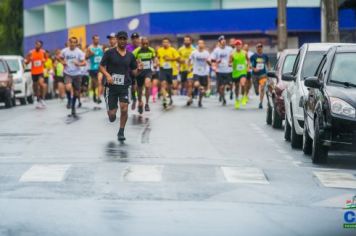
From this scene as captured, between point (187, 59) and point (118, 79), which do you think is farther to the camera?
point (187, 59)

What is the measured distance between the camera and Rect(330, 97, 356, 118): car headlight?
15.1m

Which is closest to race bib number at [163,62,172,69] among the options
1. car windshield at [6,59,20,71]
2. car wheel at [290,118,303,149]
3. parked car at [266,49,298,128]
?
parked car at [266,49,298,128]

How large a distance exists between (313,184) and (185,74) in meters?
22.3

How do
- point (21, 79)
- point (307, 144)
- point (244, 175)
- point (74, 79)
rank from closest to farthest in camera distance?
point (244, 175), point (307, 144), point (74, 79), point (21, 79)

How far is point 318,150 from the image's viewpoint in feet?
51.9

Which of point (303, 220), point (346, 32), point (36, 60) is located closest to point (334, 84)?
point (303, 220)

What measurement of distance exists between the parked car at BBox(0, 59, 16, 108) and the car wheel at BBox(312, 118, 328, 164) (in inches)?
836

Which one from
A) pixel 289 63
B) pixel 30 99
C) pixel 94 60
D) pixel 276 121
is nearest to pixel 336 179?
pixel 276 121

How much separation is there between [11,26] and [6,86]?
5248cm

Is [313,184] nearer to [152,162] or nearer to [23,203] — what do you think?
[152,162]

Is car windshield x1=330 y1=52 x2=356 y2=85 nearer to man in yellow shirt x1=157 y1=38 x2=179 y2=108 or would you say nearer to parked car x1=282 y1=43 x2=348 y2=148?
parked car x1=282 y1=43 x2=348 y2=148

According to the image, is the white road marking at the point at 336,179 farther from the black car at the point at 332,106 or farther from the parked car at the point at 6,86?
the parked car at the point at 6,86

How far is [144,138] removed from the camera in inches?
779

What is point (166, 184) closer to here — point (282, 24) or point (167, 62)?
point (167, 62)
